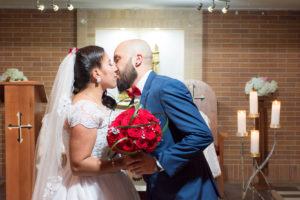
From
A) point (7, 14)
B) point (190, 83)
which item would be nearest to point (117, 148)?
point (190, 83)

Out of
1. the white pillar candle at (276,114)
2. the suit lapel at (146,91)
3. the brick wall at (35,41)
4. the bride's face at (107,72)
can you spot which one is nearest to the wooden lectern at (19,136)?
the bride's face at (107,72)

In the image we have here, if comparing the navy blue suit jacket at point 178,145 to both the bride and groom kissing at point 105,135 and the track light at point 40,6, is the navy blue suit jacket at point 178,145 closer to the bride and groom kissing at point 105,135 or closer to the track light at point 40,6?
the bride and groom kissing at point 105,135

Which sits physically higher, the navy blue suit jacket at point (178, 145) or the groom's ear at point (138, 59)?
the groom's ear at point (138, 59)

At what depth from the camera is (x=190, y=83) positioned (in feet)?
18.7

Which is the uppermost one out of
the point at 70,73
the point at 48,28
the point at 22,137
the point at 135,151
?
the point at 48,28

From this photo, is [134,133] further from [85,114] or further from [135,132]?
[85,114]

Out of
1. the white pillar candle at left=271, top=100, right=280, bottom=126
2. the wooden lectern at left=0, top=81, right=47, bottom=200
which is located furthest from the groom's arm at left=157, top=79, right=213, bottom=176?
the white pillar candle at left=271, top=100, right=280, bottom=126

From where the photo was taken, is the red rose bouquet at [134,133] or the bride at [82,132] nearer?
the red rose bouquet at [134,133]

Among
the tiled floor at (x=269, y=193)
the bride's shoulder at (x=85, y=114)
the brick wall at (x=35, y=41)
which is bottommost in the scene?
the tiled floor at (x=269, y=193)

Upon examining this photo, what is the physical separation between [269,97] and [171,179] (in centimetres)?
461

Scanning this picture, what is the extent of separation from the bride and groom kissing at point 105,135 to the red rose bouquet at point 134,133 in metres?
0.11

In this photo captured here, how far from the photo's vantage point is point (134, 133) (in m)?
1.56

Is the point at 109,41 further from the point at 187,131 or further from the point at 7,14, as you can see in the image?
the point at 187,131

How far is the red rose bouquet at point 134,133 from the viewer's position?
1.56 metres
